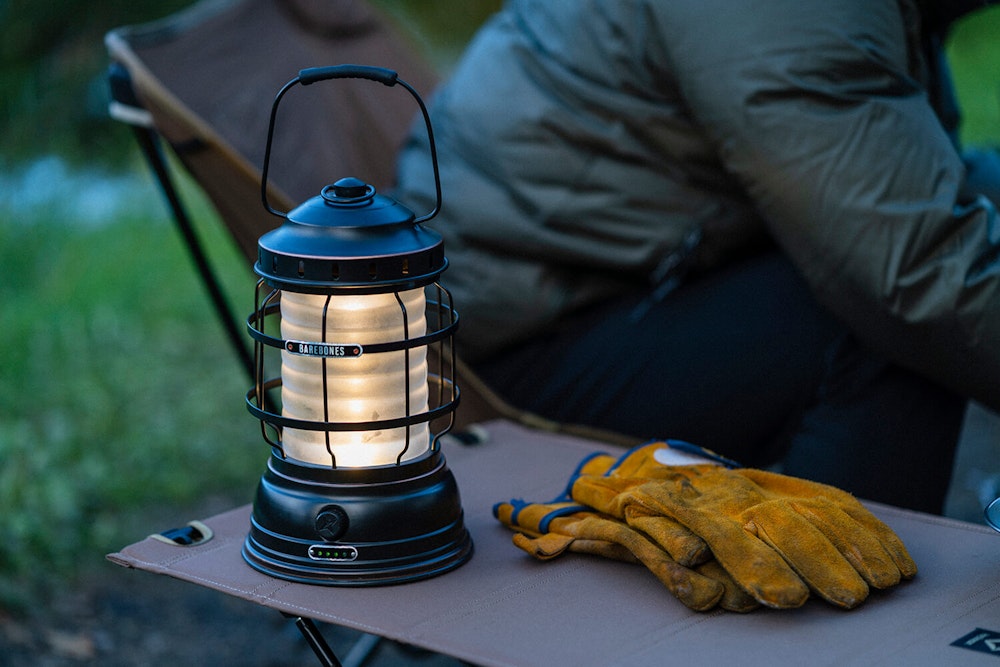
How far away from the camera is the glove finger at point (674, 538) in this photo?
1.16 m

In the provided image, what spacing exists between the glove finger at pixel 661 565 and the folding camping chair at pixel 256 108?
46cm

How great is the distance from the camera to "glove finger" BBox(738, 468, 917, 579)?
121 centimetres

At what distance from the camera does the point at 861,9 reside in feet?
5.25

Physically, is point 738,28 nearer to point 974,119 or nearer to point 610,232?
point 610,232

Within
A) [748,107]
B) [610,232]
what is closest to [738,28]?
[748,107]

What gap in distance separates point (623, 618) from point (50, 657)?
1604 millimetres

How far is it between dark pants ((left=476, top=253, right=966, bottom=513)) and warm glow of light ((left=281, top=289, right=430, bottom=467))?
603mm

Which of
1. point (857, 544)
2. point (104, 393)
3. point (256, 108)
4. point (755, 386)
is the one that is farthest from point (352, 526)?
point (104, 393)

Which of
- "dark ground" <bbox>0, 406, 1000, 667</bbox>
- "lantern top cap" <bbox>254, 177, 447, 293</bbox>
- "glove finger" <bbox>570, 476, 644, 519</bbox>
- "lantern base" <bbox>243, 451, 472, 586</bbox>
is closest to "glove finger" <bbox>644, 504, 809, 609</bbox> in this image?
"glove finger" <bbox>570, 476, 644, 519</bbox>

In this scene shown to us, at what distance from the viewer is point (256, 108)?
2.23 m

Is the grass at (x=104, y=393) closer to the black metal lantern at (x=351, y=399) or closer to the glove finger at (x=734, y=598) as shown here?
the black metal lantern at (x=351, y=399)

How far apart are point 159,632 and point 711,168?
150 centimetres

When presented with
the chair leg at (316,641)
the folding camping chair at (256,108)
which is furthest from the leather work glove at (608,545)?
the folding camping chair at (256,108)

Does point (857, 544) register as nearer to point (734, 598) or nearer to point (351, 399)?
point (734, 598)
